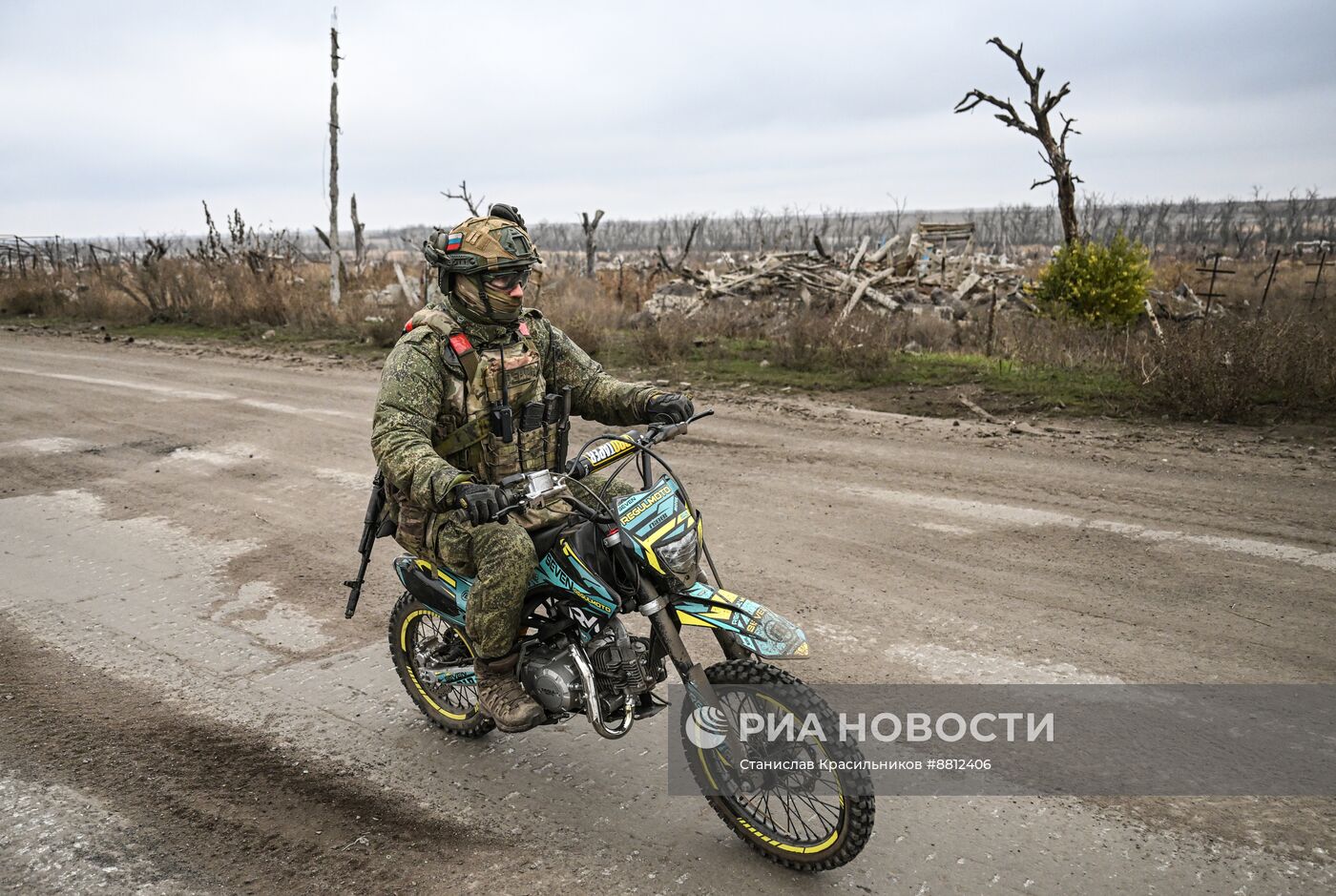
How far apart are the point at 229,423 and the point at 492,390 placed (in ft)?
27.6

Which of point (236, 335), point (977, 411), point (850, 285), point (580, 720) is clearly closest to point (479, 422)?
point (580, 720)

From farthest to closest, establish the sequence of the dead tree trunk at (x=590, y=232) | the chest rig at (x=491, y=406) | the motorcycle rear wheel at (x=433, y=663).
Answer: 1. the dead tree trunk at (x=590, y=232)
2. the motorcycle rear wheel at (x=433, y=663)
3. the chest rig at (x=491, y=406)

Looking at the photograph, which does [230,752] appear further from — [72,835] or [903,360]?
[903,360]

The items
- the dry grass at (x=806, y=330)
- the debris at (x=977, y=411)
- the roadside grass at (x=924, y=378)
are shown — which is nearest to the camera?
the dry grass at (x=806, y=330)

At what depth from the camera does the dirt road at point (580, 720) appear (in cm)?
336

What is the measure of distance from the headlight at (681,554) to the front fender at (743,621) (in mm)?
99

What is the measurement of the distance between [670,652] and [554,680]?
0.50 metres

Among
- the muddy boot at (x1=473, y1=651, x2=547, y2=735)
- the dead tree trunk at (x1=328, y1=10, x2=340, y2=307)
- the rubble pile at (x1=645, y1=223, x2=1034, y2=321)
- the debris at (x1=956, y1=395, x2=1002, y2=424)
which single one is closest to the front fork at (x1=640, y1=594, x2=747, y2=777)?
the muddy boot at (x1=473, y1=651, x2=547, y2=735)

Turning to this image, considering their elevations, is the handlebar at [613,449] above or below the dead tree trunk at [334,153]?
below

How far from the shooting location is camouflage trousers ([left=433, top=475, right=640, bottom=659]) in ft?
11.5

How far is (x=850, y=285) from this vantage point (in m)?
22.6

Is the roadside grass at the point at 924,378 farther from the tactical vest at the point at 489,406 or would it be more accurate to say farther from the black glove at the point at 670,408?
the tactical vest at the point at 489,406

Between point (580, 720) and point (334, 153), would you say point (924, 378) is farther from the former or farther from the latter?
point (334, 153)

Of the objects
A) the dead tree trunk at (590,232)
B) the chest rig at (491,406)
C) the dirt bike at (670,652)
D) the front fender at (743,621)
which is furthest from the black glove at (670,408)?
the dead tree trunk at (590,232)
